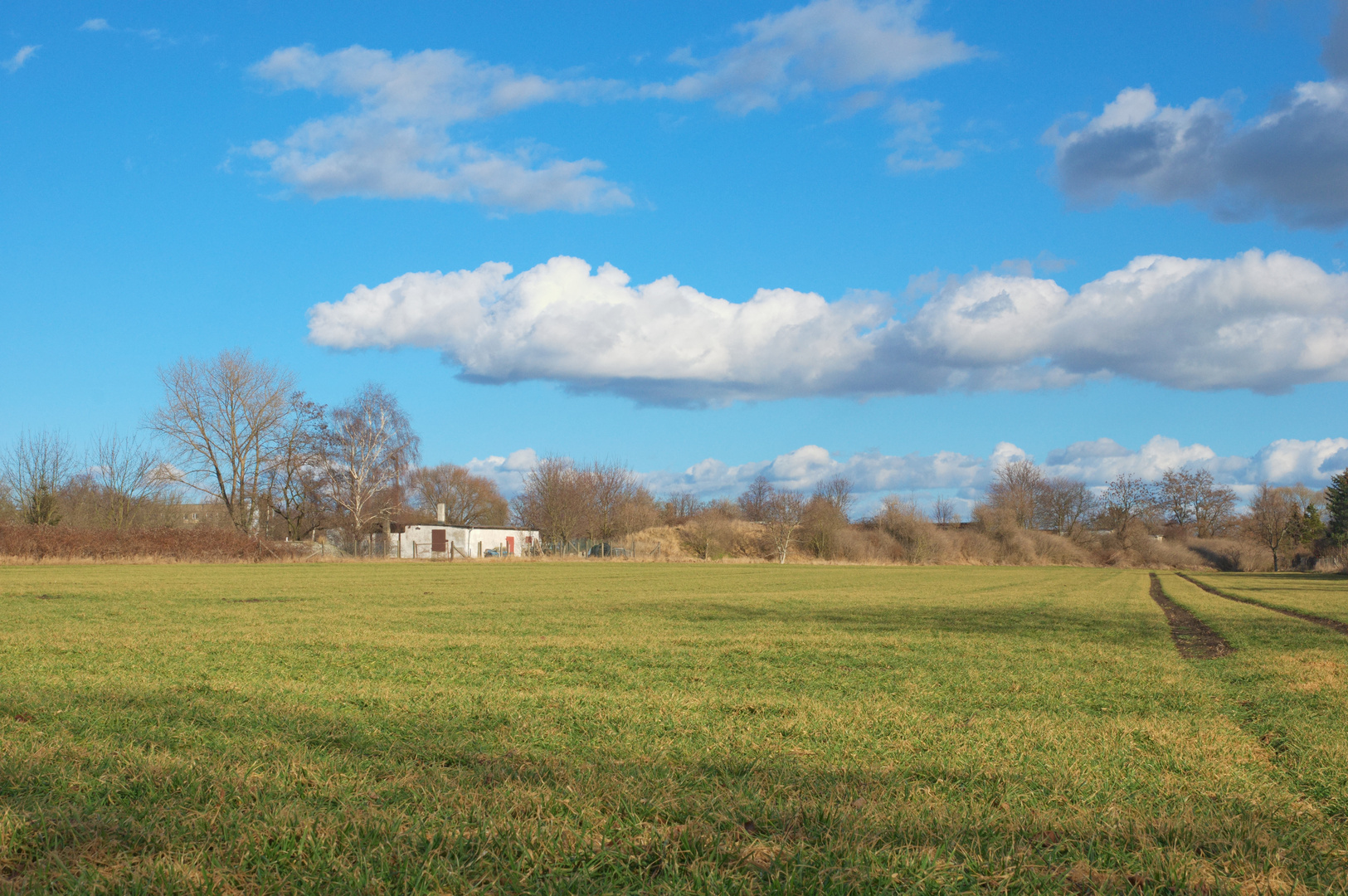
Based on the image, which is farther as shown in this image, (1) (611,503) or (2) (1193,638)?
(1) (611,503)

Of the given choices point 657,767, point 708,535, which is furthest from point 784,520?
point 657,767

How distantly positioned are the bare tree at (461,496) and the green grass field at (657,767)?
94.4 metres

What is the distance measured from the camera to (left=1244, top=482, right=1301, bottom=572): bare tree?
90812 mm

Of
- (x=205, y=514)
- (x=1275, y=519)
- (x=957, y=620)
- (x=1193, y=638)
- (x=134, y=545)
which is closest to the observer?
(x=1193, y=638)

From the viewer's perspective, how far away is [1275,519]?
301ft

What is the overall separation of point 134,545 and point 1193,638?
46835 mm

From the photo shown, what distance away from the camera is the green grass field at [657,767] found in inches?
114

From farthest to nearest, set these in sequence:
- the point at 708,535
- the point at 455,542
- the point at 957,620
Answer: the point at 708,535 < the point at 455,542 < the point at 957,620

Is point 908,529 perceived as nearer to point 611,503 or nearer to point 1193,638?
point 611,503

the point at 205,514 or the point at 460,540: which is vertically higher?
the point at 205,514

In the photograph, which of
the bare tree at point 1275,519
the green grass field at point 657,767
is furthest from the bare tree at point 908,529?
the green grass field at point 657,767

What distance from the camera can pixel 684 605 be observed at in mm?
19859

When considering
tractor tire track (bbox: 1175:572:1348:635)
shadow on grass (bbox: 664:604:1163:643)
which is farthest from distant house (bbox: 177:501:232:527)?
tractor tire track (bbox: 1175:572:1348:635)

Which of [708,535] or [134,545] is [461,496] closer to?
[708,535]
